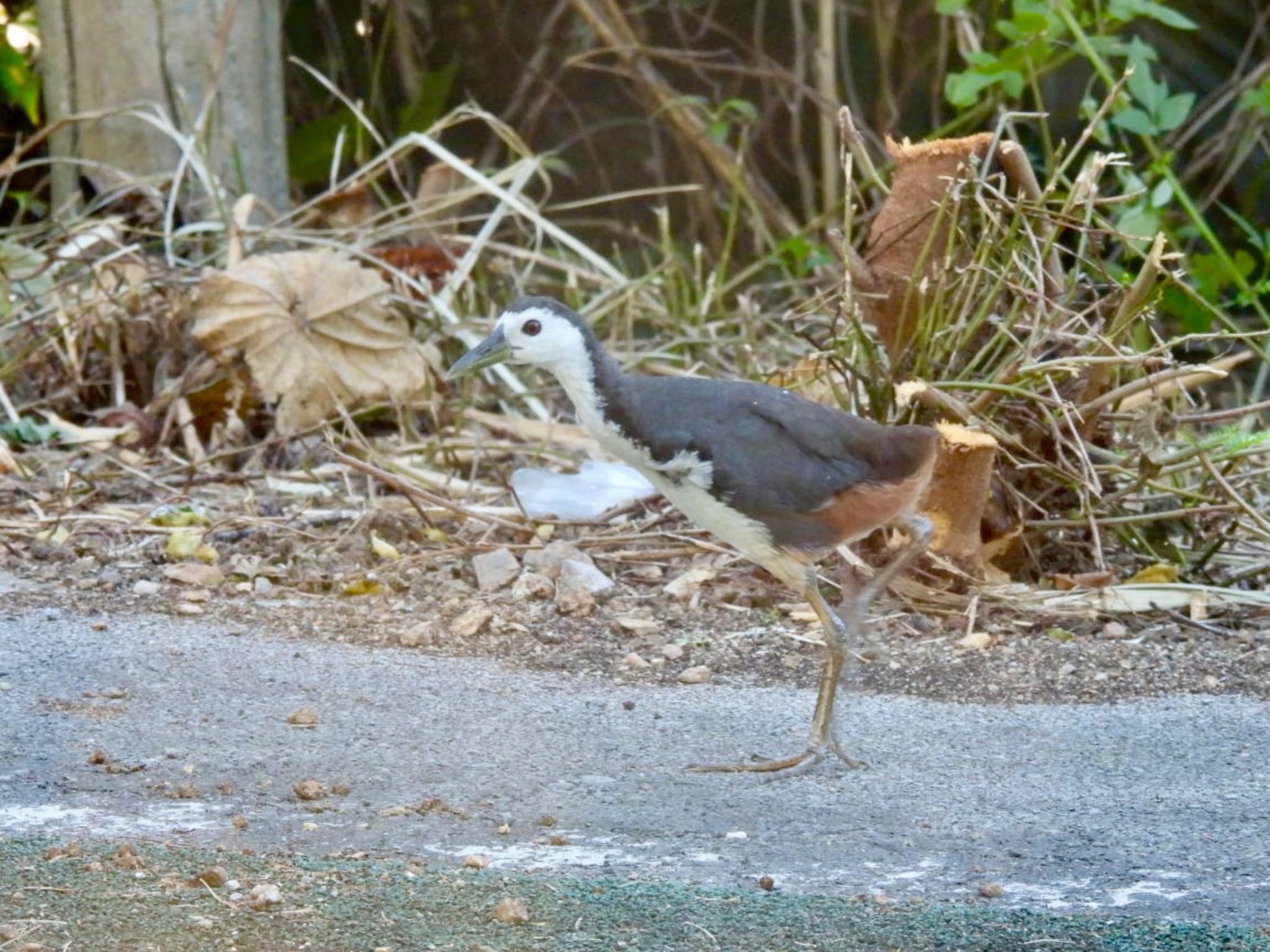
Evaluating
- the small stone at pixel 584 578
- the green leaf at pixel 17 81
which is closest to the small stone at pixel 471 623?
the small stone at pixel 584 578

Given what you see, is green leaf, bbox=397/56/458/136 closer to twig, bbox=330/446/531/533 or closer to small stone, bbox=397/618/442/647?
twig, bbox=330/446/531/533

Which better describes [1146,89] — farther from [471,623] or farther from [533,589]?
[471,623]

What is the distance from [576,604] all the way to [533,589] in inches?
5.7

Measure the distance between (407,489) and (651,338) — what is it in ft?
7.25

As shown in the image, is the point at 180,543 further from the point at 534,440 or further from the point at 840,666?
the point at 840,666

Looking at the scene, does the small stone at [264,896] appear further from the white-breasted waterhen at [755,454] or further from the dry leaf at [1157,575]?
the dry leaf at [1157,575]

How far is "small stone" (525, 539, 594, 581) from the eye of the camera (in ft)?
13.8

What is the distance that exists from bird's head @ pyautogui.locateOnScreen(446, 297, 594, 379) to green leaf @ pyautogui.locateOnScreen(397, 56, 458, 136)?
453 centimetres

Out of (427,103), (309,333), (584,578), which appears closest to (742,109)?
(427,103)

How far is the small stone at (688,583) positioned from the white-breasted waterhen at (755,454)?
0.88m

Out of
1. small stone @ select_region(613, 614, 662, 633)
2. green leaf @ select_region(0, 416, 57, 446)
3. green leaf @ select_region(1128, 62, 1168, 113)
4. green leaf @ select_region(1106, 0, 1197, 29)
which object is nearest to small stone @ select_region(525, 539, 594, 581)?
small stone @ select_region(613, 614, 662, 633)

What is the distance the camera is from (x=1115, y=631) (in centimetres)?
393

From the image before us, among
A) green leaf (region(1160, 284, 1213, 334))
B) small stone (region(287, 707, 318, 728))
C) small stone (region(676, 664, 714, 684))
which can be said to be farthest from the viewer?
green leaf (region(1160, 284, 1213, 334))

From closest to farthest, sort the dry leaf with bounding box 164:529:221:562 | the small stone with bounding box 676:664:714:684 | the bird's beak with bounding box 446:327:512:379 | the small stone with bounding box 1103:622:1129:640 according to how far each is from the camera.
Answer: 1. the bird's beak with bounding box 446:327:512:379
2. the small stone with bounding box 676:664:714:684
3. the small stone with bounding box 1103:622:1129:640
4. the dry leaf with bounding box 164:529:221:562
